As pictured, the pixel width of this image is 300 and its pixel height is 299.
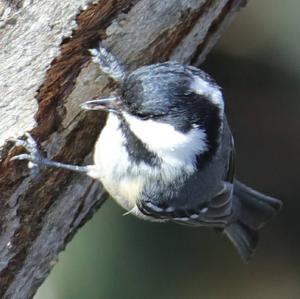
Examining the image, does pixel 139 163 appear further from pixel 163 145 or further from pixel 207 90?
pixel 207 90

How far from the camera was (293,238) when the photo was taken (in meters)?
4.31

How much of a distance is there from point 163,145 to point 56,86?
338 mm

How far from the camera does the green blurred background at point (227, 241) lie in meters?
3.79

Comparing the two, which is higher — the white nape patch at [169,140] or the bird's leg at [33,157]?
the bird's leg at [33,157]

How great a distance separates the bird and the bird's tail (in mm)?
281

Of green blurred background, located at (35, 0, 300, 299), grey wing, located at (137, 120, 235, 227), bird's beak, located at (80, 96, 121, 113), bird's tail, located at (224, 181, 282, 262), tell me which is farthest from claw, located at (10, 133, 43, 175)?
green blurred background, located at (35, 0, 300, 299)

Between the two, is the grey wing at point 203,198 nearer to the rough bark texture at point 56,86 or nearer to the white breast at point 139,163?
the white breast at point 139,163

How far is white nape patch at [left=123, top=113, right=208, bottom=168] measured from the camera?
8.23 feet

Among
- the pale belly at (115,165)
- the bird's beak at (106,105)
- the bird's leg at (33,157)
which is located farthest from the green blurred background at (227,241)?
the bird's beak at (106,105)

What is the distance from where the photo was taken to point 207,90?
8.22 feet

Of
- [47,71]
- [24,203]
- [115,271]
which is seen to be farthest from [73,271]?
[47,71]

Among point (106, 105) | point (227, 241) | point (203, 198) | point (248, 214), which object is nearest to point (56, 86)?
point (106, 105)

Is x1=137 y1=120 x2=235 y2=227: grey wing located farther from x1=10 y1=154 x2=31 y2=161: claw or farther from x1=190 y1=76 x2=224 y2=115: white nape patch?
x1=10 y1=154 x2=31 y2=161: claw

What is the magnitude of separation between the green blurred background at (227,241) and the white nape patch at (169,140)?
3.92 feet
